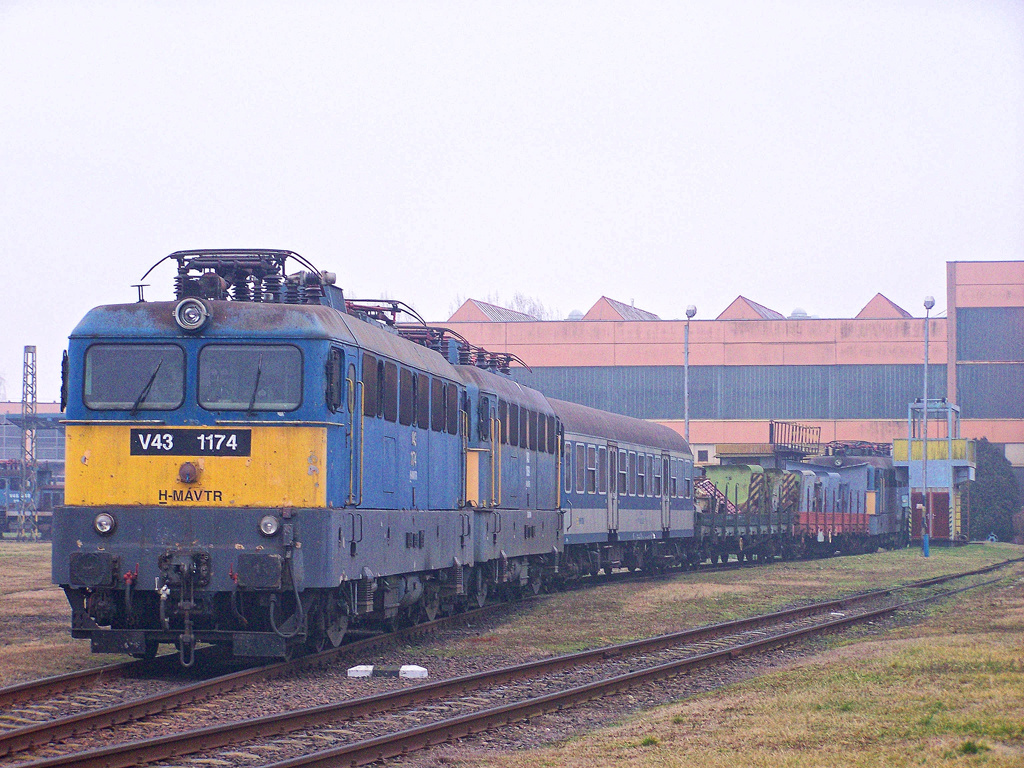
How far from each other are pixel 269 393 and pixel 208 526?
1454 millimetres

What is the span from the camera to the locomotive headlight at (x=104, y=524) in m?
13.7

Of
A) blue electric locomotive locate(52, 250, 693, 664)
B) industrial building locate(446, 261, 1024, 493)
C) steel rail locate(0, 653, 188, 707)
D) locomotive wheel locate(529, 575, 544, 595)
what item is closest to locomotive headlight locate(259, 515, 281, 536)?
blue electric locomotive locate(52, 250, 693, 664)

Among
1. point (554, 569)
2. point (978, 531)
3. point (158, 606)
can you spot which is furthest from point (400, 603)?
point (978, 531)

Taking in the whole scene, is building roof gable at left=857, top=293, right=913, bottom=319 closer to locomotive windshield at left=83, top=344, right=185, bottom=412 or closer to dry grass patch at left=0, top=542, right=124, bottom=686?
dry grass patch at left=0, top=542, right=124, bottom=686

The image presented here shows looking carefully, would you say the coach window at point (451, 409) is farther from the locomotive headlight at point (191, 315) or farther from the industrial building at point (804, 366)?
the industrial building at point (804, 366)

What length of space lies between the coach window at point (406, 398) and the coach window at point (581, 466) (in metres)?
11.3

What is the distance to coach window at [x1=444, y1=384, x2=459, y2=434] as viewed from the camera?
61.8 feet

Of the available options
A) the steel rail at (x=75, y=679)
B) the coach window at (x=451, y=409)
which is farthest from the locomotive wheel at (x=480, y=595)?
the steel rail at (x=75, y=679)

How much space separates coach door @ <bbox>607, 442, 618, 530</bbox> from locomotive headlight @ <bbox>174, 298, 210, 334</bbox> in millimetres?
17606

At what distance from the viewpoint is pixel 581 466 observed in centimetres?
2847

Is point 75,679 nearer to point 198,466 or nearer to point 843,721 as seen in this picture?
point 198,466

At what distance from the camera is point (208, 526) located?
13.6m

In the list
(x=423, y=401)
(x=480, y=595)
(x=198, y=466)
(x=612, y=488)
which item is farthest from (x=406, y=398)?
(x=612, y=488)

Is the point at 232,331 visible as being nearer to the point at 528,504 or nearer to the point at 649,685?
the point at 649,685
